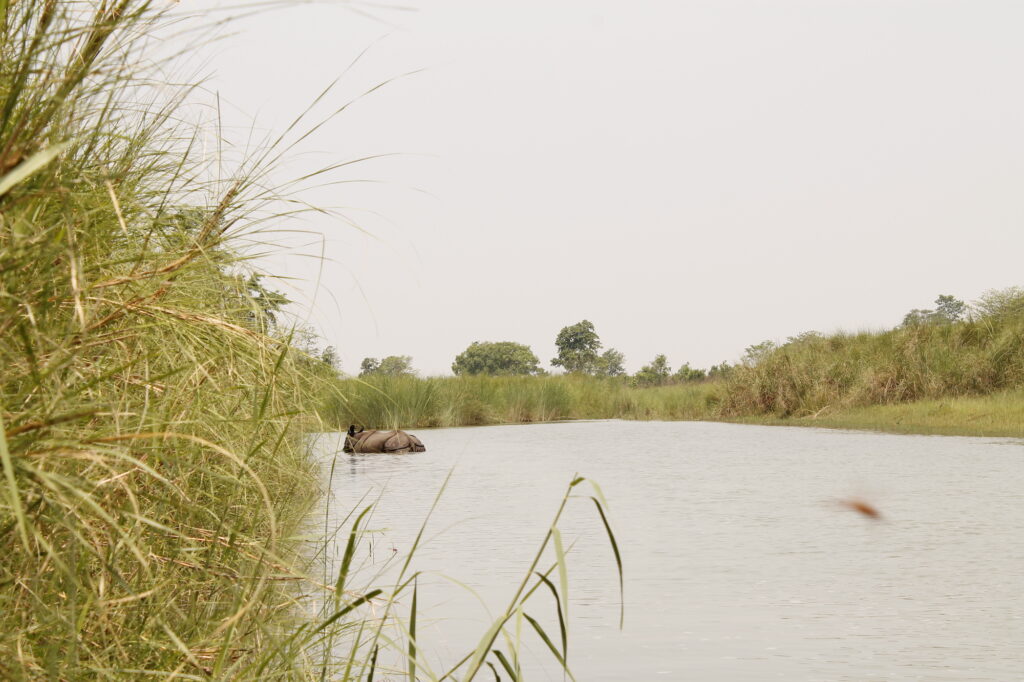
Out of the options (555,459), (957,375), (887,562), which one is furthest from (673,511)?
(957,375)

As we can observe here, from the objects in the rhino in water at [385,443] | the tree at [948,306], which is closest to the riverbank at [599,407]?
the rhino in water at [385,443]

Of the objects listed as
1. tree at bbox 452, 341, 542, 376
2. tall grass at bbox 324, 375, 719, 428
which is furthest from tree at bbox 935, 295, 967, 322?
tall grass at bbox 324, 375, 719, 428

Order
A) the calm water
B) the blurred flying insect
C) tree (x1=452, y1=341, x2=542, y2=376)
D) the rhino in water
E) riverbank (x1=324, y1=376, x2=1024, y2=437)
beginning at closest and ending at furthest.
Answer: the calm water, the blurred flying insect, the rhino in water, riverbank (x1=324, y1=376, x2=1024, y2=437), tree (x1=452, y1=341, x2=542, y2=376)

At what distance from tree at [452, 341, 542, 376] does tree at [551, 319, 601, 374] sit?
619 centimetres

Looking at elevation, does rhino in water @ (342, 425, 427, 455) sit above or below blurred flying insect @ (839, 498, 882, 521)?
above

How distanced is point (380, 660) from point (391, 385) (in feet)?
50.4

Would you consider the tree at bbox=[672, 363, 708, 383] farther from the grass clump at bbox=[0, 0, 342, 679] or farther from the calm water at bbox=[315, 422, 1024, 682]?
the grass clump at bbox=[0, 0, 342, 679]

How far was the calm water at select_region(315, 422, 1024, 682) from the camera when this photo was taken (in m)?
3.63

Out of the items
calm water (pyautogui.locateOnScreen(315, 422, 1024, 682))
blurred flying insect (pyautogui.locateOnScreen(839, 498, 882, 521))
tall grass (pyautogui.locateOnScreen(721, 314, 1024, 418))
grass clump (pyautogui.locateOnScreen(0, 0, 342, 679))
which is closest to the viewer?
grass clump (pyautogui.locateOnScreen(0, 0, 342, 679))

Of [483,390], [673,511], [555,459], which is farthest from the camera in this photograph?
[483,390]

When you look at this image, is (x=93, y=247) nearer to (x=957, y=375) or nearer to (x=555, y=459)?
(x=555, y=459)

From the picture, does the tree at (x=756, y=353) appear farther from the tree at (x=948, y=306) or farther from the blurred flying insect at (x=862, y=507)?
the tree at (x=948, y=306)

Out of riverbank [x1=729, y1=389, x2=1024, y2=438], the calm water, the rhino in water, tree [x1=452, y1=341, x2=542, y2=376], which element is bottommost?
the calm water

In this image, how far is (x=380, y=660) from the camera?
11.8 ft
